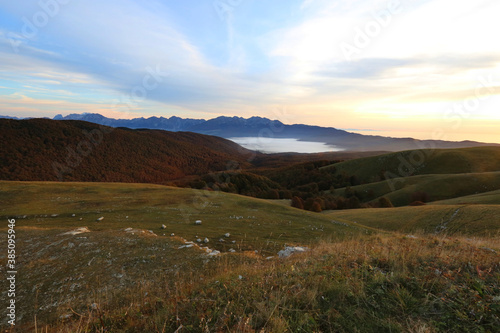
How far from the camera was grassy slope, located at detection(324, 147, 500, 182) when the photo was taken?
3472 inches

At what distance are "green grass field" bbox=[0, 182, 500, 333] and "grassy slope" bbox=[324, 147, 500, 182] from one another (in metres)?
86.0

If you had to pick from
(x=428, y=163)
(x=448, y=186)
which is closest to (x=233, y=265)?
(x=448, y=186)

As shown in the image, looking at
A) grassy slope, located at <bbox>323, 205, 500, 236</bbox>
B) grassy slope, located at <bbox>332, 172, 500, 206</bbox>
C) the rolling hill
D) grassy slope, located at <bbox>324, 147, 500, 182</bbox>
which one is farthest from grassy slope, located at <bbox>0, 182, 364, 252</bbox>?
Answer: grassy slope, located at <bbox>324, 147, 500, 182</bbox>

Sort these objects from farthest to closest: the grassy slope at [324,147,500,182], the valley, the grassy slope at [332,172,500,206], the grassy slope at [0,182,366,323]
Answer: the grassy slope at [324,147,500,182], the grassy slope at [332,172,500,206], the grassy slope at [0,182,366,323], the valley

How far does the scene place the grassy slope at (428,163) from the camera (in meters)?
88.2

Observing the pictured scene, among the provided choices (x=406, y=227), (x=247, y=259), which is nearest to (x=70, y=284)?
(x=247, y=259)

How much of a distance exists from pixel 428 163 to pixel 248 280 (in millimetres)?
122503

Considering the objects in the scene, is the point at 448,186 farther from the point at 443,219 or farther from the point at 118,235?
the point at 118,235

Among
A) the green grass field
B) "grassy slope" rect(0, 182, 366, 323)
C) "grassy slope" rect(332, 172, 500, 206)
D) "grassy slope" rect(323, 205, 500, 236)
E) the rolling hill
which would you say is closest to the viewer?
the green grass field

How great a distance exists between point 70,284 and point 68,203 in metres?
26.3

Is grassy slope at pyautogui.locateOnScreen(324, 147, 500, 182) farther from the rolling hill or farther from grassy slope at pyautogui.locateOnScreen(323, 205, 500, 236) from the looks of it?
the rolling hill

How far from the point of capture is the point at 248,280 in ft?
19.7

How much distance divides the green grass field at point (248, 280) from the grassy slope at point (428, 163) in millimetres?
85966

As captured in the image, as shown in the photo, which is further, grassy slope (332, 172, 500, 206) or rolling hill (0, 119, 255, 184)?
rolling hill (0, 119, 255, 184)
